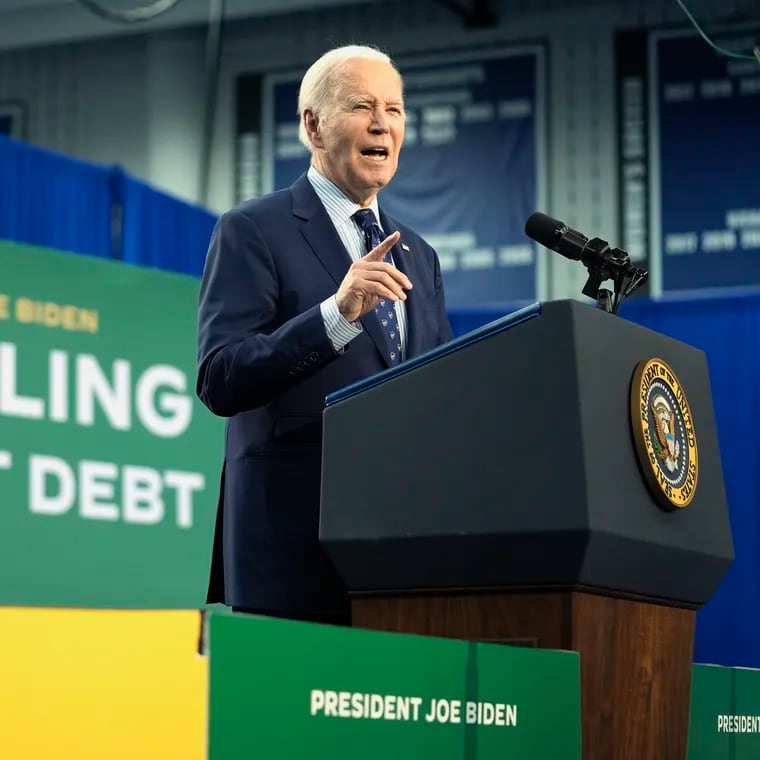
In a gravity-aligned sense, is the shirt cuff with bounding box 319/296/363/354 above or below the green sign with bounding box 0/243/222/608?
below

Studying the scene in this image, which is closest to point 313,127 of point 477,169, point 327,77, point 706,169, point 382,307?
point 327,77

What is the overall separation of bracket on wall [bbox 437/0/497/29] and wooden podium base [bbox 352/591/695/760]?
7.80 meters

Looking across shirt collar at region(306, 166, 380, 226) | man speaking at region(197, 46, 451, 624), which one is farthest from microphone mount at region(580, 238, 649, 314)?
shirt collar at region(306, 166, 380, 226)

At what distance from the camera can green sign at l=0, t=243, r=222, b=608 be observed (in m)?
5.04

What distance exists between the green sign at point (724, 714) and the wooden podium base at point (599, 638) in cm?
13

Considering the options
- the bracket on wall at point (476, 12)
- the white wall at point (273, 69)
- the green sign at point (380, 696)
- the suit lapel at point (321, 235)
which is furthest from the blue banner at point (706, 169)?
the green sign at point (380, 696)

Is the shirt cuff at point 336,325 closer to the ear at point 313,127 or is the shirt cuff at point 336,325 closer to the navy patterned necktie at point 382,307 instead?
the navy patterned necktie at point 382,307

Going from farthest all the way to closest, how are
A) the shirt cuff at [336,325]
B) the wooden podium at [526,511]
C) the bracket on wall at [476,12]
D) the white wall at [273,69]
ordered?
the bracket on wall at [476,12] → the white wall at [273,69] → the shirt cuff at [336,325] → the wooden podium at [526,511]

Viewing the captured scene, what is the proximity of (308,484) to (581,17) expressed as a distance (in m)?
7.65

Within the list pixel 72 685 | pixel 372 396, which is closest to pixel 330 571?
pixel 372 396

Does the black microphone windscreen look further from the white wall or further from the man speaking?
the white wall

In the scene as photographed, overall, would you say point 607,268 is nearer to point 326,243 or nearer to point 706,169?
point 326,243

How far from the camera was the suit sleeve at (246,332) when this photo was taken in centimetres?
168

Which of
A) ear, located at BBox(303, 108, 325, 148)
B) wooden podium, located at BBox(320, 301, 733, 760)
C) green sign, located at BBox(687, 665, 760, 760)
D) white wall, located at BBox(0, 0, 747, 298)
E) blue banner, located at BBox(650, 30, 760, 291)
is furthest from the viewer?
white wall, located at BBox(0, 0, 747, 298)
